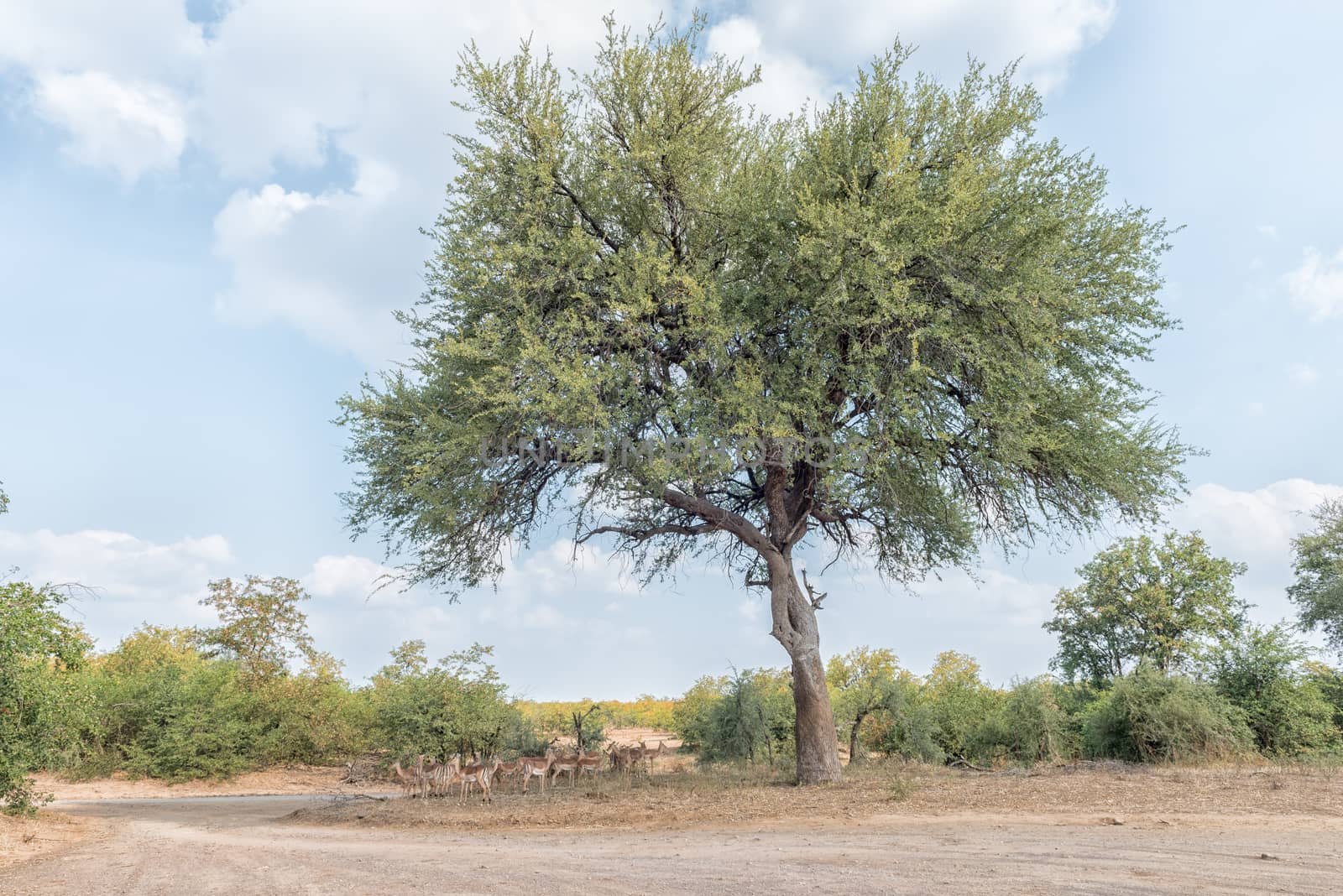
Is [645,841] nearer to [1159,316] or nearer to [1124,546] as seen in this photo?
[1159,316]

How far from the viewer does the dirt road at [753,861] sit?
23.0 feet

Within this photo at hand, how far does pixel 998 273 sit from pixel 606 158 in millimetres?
7775

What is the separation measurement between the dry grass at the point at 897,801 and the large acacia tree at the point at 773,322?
7.64ft

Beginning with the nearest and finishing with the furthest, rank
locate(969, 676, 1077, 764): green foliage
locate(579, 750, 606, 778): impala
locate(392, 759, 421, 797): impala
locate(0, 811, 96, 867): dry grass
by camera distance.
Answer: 1. locate(0, 811, 96, 867): dry grass
2. locate(392, 759, 421, 797): impala
3. locate(579, 750, 606, 778): impala
4. locate(969, 676, 1077, 764): green foliage

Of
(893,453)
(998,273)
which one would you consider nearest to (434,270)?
(893,453)

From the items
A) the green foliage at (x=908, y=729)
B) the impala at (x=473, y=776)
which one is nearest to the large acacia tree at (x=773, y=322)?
the impala at (x=473, y=776)

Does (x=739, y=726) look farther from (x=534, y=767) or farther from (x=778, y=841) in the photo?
(x=778, y=841)

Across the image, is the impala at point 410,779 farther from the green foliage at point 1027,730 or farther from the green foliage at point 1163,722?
the green foliage at point 1163,722

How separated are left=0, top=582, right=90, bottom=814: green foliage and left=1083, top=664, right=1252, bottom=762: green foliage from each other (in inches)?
848

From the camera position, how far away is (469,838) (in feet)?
37.4

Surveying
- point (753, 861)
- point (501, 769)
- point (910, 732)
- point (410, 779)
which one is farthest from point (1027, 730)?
point (753, 861)

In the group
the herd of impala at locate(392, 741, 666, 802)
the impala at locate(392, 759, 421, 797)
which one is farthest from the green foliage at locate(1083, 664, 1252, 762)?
the impala at locate(392, 759, 421, 797)

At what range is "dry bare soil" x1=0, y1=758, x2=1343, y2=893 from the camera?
7.29m

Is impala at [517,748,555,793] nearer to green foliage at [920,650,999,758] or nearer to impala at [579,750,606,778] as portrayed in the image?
impala at [579,750,606,778]
